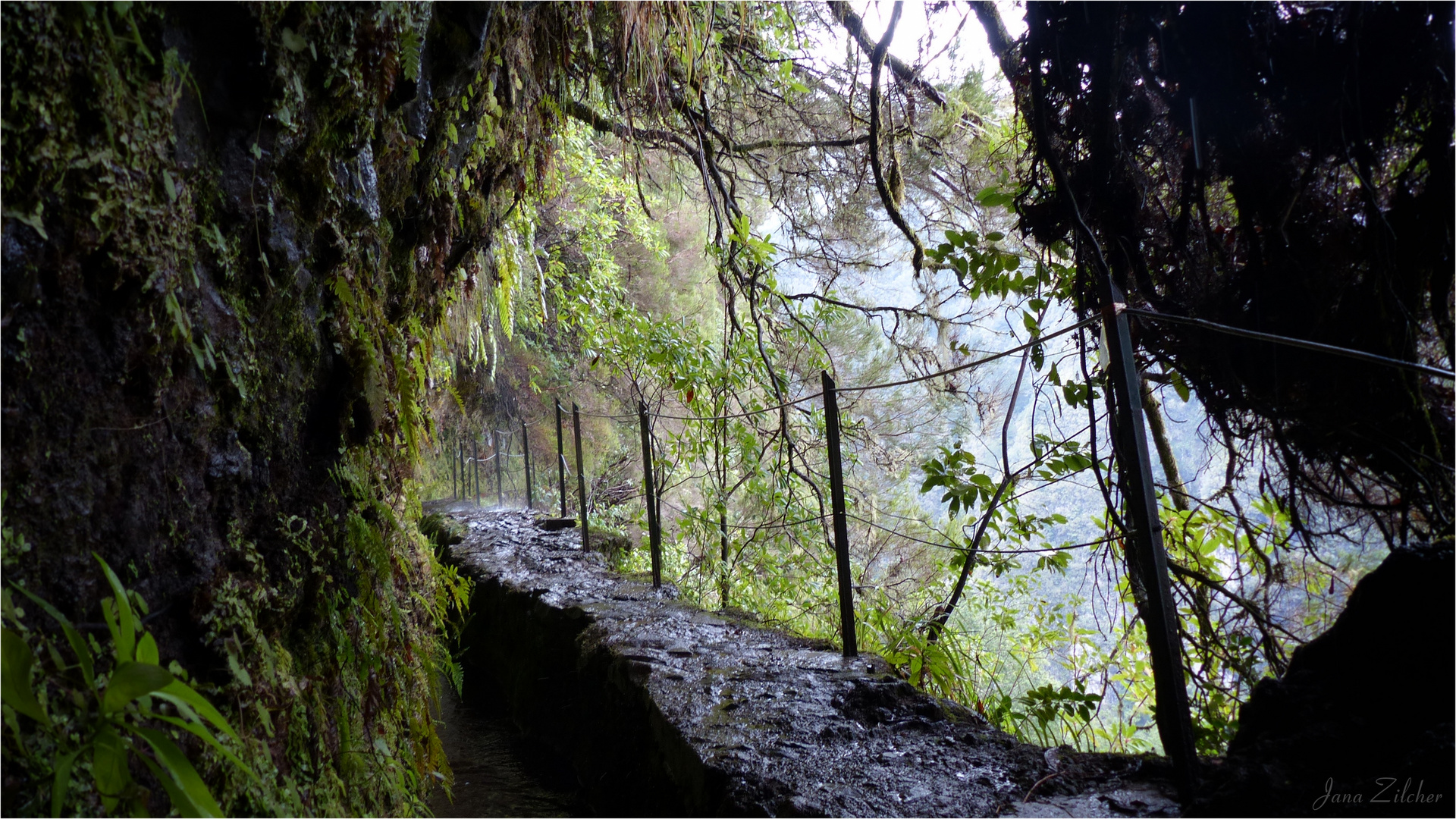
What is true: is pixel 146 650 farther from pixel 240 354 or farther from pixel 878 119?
pixel 878 119

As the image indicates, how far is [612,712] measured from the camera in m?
3.07

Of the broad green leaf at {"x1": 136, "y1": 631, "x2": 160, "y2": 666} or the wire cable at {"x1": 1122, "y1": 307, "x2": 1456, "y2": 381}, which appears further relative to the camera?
the wire cable at {"x1": 1122, "y1": 307, "x2": 1456, "y2": 381}

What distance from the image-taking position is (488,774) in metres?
3.42

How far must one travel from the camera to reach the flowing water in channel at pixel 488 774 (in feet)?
9.84

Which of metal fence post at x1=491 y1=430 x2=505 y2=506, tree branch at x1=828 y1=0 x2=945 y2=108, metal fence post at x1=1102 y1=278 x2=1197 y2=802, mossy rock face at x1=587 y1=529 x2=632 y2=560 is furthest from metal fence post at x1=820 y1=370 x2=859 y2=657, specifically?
metal fence post at x1=491 y1=430 x2=505 y2=506

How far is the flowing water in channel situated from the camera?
3.00 metres

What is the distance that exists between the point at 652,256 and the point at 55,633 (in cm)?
1001

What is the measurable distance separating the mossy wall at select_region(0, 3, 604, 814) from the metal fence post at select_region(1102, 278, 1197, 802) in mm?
1944

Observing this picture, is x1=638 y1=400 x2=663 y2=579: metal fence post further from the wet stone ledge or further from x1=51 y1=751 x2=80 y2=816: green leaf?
x1=51 y1=751 x2=80 y2=816: green leaf

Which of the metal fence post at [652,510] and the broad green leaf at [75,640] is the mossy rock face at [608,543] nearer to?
the metal fence post at [652,510]

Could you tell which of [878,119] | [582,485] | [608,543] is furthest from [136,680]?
[608,543]

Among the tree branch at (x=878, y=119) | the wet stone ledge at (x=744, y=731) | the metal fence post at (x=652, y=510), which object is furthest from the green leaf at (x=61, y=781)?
the tree branch at (x=878, y=119)

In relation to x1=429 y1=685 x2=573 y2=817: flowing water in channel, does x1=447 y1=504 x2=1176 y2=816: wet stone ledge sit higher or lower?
higher

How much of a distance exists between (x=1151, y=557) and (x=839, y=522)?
143 cm
